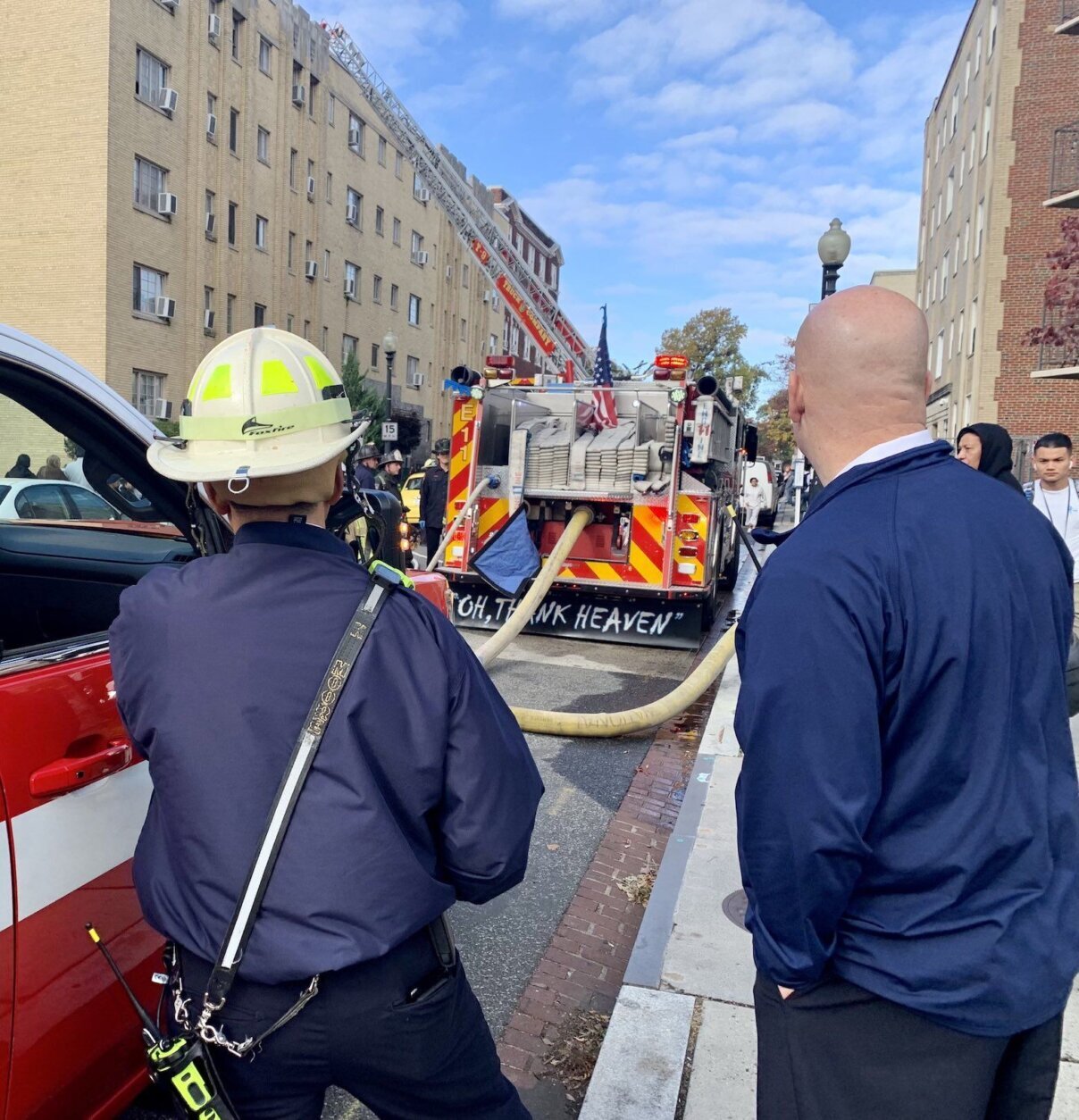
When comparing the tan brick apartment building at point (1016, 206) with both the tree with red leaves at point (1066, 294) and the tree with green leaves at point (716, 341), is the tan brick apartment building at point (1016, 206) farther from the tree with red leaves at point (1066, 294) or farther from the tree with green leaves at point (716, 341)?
the tree with green leaves at point (716, 341)

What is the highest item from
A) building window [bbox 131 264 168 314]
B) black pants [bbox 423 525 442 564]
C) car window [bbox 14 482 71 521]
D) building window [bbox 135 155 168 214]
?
building window [bbox 135 155 168 214]

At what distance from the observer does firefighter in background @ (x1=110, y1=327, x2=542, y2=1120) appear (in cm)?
135

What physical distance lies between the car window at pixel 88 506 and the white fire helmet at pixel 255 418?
139 centimetres

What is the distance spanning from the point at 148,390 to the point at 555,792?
67.5 feet

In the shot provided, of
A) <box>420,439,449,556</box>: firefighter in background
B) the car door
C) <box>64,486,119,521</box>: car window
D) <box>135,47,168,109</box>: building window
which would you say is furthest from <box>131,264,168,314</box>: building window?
the car door

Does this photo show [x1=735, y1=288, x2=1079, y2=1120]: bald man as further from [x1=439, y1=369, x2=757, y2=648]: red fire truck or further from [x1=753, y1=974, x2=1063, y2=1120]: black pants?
[x1=439, y1=369, x2=757, y2=648]: red fire truck

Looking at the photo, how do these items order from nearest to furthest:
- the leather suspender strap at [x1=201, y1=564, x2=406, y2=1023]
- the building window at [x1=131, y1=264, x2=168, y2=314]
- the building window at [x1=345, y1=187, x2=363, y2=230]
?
the leather suspender strap at [x1=201, y1=564, x2=406, y2=1023], the building window at [x1=131, y1=264, x2=168, y2=314], the building window at [x1=345, y1=187, x2=363, y2=230]

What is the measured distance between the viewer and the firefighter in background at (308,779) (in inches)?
53.0

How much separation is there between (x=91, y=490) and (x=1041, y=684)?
2491 millimetres

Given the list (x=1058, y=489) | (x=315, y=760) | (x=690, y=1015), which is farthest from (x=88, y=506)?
(x=1058, y=489)

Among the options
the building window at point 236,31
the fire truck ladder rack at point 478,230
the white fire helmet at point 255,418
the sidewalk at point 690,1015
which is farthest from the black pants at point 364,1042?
the building window at point 236,31

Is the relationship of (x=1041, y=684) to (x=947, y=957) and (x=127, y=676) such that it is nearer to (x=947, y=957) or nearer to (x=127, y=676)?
(x=947, y=957)

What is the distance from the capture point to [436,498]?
1141cm

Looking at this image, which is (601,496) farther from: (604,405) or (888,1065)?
(888,1065)
